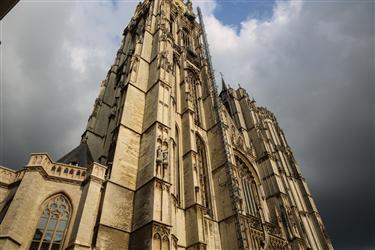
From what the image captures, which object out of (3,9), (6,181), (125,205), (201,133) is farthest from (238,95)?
(3,9)

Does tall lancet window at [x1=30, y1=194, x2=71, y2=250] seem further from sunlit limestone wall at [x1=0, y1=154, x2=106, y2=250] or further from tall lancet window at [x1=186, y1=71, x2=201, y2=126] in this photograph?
tall lancet window at [x1=186, y1=71, x2=201, y2=126]

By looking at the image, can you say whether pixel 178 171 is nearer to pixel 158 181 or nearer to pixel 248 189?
pixel 158 181

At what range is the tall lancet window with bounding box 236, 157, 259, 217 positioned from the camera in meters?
15.4

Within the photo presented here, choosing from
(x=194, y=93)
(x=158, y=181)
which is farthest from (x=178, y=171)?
(x=194, y=93)

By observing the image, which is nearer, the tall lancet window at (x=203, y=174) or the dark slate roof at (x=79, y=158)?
the dark slate roof at (x=79, y=158)

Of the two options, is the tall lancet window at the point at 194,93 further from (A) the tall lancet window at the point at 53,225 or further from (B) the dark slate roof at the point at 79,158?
(A) the tall lancet window at the point at 53,225

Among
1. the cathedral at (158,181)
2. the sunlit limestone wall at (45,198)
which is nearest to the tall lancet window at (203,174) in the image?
the cathedral at (158,181)

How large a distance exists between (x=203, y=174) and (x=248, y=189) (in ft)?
13.8

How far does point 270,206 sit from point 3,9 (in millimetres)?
16736

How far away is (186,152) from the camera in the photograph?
13547mm

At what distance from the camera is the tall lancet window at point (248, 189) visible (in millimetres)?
15445

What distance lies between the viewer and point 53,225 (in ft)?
25.3

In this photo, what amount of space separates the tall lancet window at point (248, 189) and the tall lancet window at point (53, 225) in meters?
10.2

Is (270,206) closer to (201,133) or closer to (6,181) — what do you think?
(201,133)
